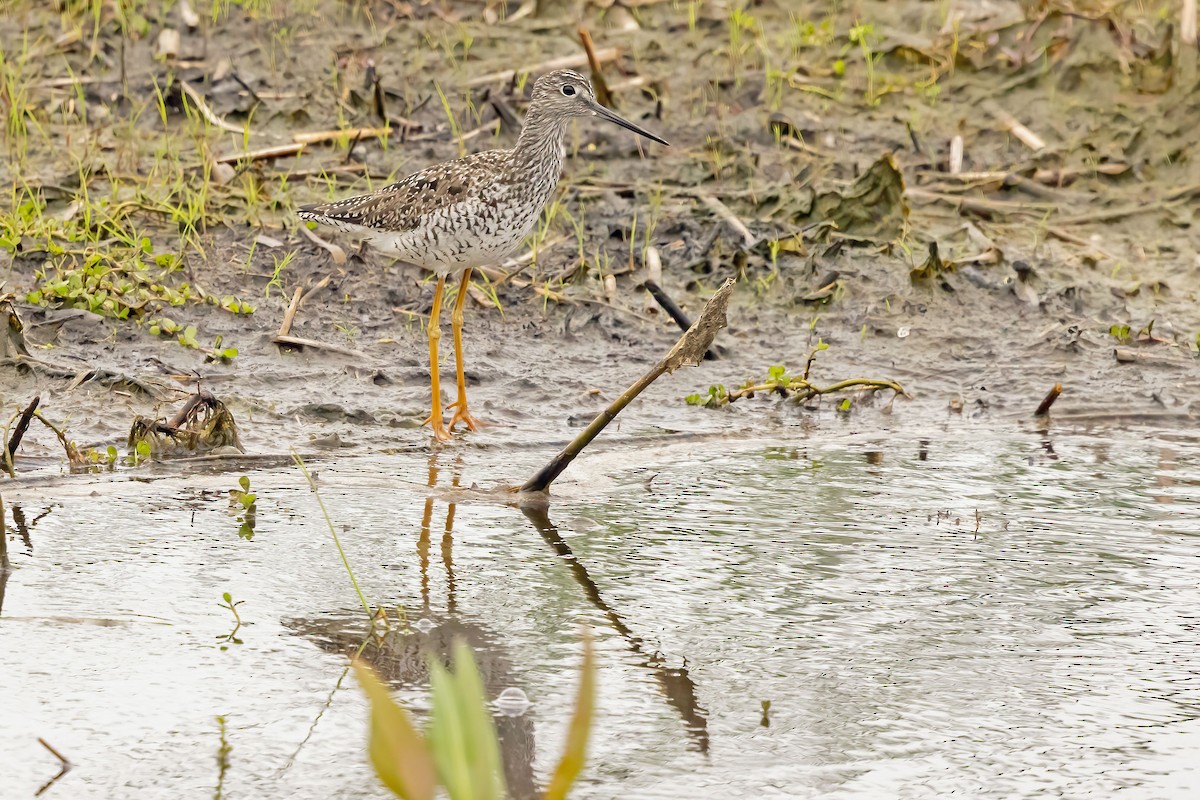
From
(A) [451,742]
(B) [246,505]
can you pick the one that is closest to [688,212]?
(B) [246,505]

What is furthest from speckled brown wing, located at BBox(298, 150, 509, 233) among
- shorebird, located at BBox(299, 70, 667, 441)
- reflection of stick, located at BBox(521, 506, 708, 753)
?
reflection of stick, located at BBox(521, 506, 708, 753)

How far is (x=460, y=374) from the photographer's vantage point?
6.40 m

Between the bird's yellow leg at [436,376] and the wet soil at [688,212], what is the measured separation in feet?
0.41

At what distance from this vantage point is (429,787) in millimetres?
1812

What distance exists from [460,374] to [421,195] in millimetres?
790

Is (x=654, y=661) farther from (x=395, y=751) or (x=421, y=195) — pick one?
(x=421, y=195)

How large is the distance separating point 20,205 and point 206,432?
263 centimetres

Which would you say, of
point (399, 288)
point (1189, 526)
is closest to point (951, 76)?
point (399, 288)

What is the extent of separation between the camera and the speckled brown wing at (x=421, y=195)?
6.44m

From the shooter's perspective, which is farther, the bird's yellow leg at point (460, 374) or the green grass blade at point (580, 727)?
the bird's yellow leg at point (460, 374)

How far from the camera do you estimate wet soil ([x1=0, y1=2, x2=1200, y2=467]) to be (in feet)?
Result: 21.8

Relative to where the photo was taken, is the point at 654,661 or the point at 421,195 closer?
the point at 654,661

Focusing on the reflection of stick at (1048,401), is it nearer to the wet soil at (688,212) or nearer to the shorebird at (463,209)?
the wet soil at (688,212)

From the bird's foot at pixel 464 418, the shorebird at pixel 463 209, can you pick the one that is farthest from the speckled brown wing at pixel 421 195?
the bird's foot at pixel 464 418
